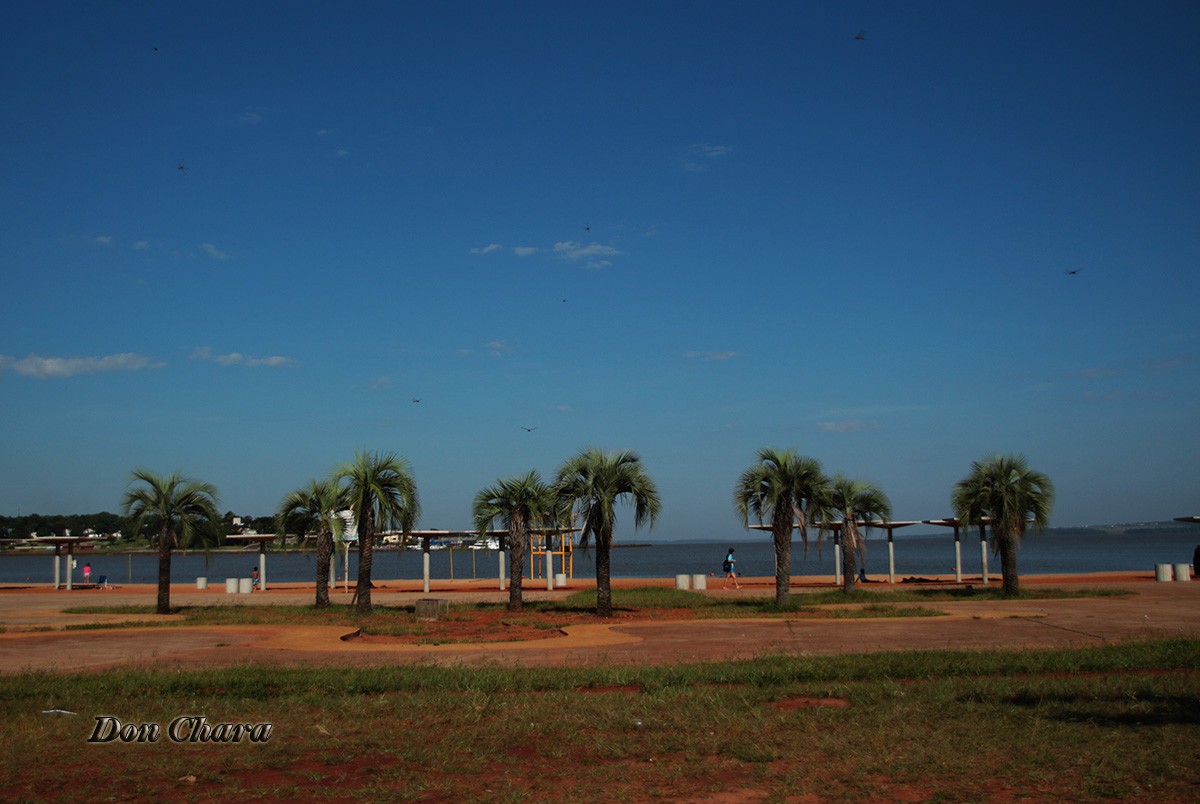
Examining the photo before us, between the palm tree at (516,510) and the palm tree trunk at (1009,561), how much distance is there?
583 inches

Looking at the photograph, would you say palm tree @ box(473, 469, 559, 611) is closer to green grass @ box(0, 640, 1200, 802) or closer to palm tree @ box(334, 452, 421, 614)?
palm tree @ box(334, 452, 421, 614)

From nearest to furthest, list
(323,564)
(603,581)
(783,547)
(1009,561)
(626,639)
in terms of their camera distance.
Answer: (626,639) < (603,581) < (783,547) < (323,564) < (1009,561)

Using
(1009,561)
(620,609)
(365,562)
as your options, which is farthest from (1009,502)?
(365,562)

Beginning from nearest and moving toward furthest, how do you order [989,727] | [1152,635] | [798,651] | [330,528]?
[989,727] < [798,651] < [1152,635] < [330,528]

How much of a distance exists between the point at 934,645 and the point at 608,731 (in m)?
9.73

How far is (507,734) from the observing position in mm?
10547

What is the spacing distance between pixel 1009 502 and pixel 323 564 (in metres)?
22.3

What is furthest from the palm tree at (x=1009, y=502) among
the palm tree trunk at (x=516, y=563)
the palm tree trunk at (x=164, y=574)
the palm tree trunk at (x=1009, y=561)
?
the palm tree trunk at (x=164, y=574)

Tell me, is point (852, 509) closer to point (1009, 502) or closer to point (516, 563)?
point (1009, 502)

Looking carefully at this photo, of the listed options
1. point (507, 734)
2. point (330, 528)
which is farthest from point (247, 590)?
point (507, 734)

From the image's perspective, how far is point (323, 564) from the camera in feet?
102

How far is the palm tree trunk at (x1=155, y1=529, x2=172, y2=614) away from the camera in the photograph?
2966 cm

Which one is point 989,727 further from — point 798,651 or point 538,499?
point 538,499

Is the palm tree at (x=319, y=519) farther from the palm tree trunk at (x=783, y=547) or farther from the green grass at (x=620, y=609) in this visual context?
the palm tree trunk at (x=783, y=547)
